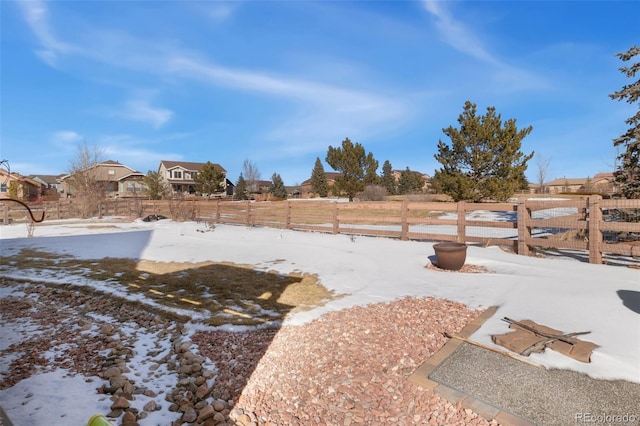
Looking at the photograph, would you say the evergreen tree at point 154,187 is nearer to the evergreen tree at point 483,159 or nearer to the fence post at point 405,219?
the evergreen tree at point 483,159

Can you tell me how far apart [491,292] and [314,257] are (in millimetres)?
4283

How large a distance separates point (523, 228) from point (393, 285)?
3.86 meters

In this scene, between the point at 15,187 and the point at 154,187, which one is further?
the point at 154,187

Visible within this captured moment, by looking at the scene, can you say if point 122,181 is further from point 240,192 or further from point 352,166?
point 352,166

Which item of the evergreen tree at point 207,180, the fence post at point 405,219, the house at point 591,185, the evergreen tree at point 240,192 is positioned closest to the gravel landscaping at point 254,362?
the fence post at point 405,219

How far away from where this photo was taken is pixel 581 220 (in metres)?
6.95

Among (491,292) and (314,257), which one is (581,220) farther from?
(314,257)

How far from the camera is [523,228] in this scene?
754cm

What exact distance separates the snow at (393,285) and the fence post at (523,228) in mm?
408

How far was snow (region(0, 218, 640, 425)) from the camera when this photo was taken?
279 cm

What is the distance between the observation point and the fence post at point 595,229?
636cm

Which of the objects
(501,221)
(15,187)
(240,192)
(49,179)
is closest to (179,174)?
(240,192)

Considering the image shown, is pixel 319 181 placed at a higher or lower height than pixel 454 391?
higher

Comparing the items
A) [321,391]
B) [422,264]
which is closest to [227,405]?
[321,391]
